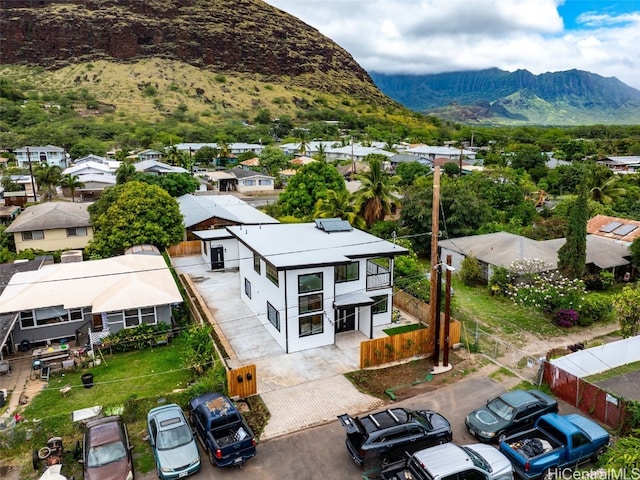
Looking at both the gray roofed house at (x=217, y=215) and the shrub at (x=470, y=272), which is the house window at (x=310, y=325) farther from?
the gray roofed house at (x=217, y=215)

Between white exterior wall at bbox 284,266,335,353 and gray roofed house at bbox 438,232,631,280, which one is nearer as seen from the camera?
white exterior wall at bbox 284,266,335,353

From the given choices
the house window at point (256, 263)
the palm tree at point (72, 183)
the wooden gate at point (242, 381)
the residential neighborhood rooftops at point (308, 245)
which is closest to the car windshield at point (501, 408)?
the residential neighborhood rooftops at point (308, 245)

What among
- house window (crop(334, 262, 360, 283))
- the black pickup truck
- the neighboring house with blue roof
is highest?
the neighboring house with blue roof

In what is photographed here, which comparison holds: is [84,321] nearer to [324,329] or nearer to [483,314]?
[324,329]

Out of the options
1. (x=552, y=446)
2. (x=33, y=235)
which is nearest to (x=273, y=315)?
(x=552, y=446)

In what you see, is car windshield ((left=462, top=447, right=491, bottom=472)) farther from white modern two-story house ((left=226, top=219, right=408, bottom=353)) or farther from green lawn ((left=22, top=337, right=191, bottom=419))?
green lawn ((left=22, top=337, right=191, bottom=419))

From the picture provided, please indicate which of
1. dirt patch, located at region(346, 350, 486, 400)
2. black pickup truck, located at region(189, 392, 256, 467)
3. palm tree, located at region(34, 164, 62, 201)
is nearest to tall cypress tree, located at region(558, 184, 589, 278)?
dirt patch, located at region(346, 350, 486, 400)

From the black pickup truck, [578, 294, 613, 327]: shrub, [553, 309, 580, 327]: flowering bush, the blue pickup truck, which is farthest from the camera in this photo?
[578, 294, 613, 327]: shrub
